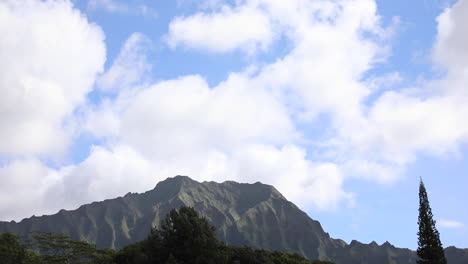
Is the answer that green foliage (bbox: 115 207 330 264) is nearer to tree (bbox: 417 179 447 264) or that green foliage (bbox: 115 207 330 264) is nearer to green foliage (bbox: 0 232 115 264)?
green foliage (bbox: 0 232 115 264)

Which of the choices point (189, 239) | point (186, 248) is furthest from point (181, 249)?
point (189, 239)

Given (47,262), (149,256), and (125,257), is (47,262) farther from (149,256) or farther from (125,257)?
(149,256)

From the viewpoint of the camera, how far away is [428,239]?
314ft

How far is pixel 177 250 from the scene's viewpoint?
88.2 metres

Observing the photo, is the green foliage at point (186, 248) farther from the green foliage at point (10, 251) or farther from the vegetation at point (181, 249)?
the green foliage at point (10, 251)

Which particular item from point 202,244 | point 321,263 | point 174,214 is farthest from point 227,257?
point 321,263

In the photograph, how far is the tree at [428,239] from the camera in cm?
9425

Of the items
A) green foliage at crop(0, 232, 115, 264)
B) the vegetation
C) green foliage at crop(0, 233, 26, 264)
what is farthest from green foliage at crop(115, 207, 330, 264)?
green foliage at crop(0, 233, 26, 264)

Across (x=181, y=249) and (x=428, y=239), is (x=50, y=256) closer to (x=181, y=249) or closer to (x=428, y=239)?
(x=181, y=249)

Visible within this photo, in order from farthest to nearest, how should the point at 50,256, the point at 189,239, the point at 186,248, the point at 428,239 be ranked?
the point at 50,256 → the point at 428,239 → the point at 189,239 → the point at 186,248

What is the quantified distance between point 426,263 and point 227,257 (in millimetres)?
39762

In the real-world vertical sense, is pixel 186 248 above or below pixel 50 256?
below

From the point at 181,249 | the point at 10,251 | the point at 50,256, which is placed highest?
the point at 50,256

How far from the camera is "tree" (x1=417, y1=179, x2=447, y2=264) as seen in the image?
94.2 metres
